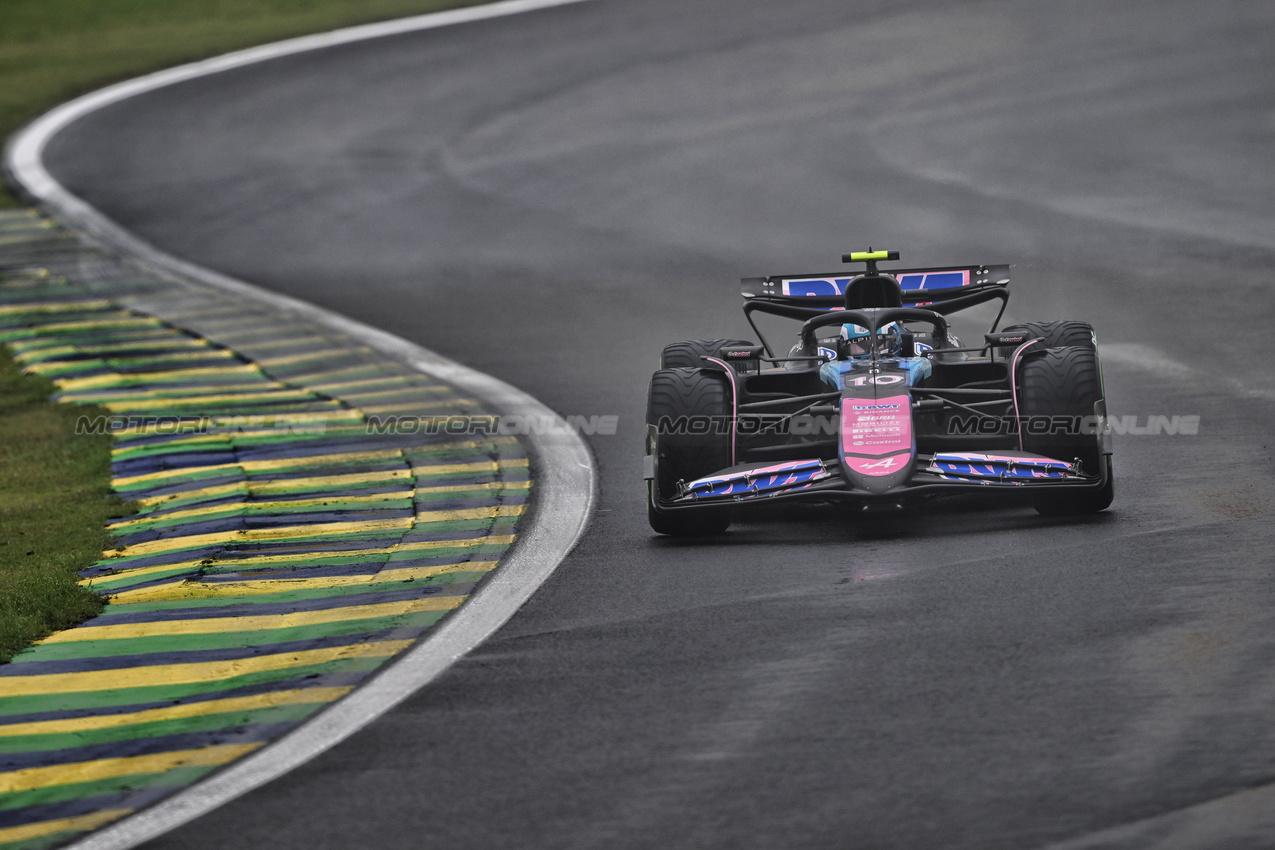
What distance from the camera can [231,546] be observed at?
9.92 meters

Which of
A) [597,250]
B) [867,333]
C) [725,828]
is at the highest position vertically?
[597,250]

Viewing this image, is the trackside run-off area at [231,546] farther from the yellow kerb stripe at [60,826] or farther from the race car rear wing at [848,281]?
the race car rear wing at [848,281]

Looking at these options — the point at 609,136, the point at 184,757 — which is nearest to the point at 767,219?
the point at 609,136

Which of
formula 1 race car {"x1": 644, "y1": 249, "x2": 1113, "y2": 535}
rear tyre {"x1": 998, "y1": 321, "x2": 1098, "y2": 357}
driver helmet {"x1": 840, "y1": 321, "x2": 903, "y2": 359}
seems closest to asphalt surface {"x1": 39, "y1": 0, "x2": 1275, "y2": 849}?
formula 1 race car {"x1": 644, "y1": 249, "x2": 1113, "y2": 535}

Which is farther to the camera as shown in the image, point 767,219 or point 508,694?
point 767,219

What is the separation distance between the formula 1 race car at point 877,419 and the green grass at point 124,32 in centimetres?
2411

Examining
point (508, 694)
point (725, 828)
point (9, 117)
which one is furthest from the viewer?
point (9, 117)

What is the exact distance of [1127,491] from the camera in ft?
32.3

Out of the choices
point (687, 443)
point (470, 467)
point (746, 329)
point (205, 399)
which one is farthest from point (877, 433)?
point (205, 399)

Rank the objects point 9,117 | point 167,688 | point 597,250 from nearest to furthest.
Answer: point 167,688
point 597,250
point 9,117

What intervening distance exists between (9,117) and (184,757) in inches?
1065

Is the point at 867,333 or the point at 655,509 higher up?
the point at 867,333

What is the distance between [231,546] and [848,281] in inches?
167

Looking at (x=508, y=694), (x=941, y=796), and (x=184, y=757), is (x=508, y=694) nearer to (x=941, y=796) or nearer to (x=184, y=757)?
(x=184, y=757)
